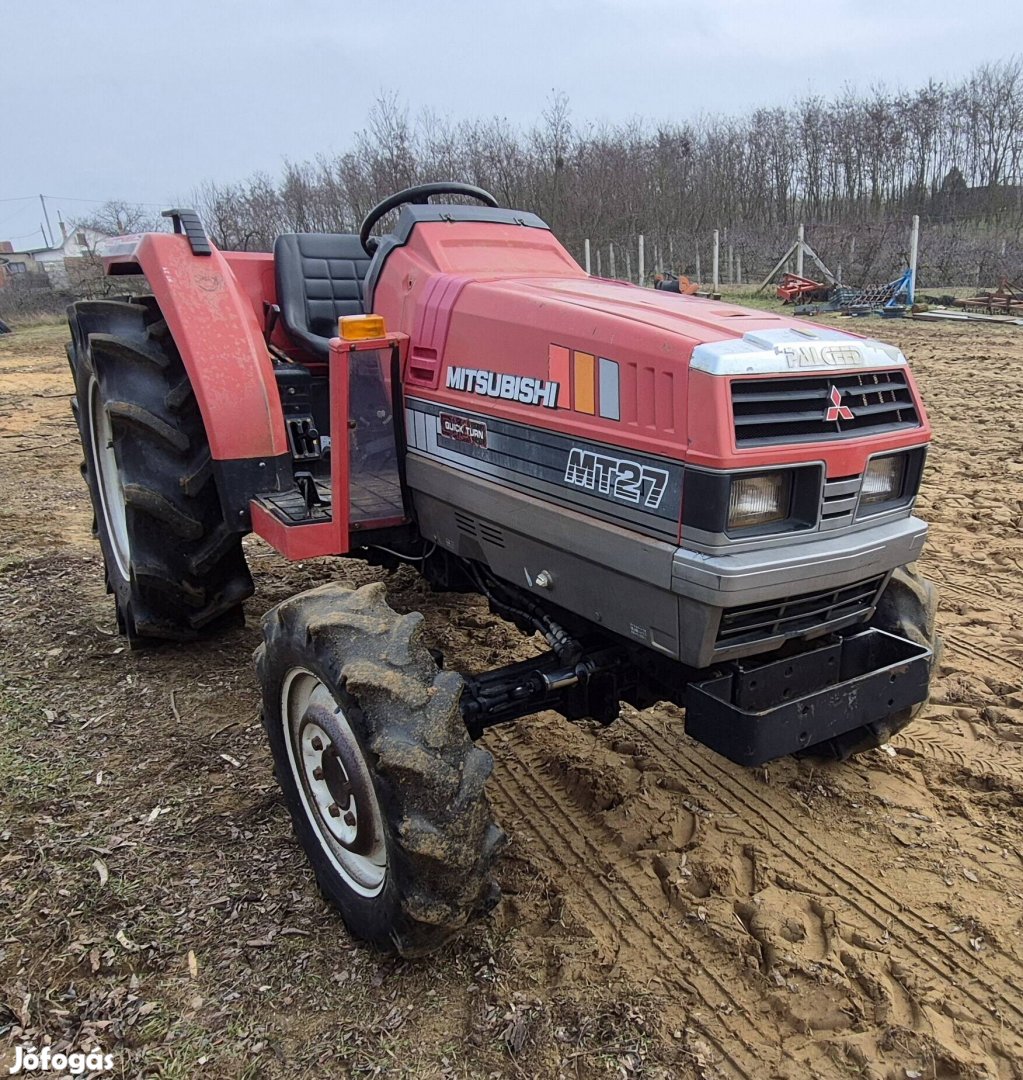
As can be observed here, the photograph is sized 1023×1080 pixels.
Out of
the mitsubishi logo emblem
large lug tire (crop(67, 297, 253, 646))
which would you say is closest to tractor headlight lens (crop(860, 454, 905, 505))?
the mitsubishi logo emblem

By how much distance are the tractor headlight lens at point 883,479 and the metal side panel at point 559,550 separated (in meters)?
0.59

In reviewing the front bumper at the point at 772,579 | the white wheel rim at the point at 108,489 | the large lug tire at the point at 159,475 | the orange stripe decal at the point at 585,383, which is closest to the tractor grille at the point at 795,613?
the front bumper at the point at 772,579

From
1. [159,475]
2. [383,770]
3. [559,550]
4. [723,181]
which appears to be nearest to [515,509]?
[559,550]

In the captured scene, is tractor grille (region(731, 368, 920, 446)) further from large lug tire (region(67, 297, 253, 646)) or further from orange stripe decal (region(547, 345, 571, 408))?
large lug tire (region(67, 297, 253, 646))

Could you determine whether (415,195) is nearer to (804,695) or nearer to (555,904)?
(804,695)

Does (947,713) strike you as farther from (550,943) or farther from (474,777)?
(474,777)

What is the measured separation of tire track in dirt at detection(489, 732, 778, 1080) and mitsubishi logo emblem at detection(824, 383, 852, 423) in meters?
1.40

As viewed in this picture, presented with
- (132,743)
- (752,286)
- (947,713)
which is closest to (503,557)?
(132,743)

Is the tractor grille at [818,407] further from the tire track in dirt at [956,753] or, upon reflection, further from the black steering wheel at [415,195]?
the black steering wheel at [415,195]

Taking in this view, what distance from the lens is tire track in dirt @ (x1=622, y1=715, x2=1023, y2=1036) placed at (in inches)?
86.8

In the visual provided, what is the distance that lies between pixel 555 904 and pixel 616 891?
0.18 metres

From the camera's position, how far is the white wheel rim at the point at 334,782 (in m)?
2.25

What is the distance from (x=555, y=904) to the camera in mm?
2488

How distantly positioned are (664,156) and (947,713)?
85.2ft
